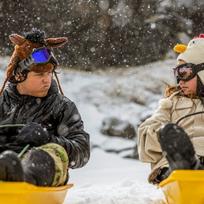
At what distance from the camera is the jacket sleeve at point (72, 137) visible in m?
2.67

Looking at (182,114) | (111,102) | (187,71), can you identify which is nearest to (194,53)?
(187,71)

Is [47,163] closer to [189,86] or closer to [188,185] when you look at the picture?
[188,185]

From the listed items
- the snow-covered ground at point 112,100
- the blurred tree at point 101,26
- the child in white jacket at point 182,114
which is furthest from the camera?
the blurred tree at point 101,26

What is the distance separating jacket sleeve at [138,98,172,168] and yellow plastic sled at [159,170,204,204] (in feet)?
2.30

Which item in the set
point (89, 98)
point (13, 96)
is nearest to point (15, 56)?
point (13, 96)

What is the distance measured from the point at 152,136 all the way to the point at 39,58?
2.14 ft

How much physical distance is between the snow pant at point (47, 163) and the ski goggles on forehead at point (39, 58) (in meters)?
0.56

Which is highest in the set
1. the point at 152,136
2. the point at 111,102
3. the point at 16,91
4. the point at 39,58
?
the point at 39,58

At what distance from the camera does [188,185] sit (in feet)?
6.78

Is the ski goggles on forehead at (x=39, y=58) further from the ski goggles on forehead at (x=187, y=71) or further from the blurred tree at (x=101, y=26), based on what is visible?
the blurred tree at (x=101, y=26)

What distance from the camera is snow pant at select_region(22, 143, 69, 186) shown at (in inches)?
85.2

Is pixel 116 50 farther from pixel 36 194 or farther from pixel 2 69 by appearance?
pixel 36 194

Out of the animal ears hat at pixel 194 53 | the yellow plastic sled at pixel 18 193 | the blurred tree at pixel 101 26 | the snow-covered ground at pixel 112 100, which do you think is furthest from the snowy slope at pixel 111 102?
the yellow plastic sled at pixel 18 193

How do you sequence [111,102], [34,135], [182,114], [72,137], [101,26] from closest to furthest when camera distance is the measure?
1. [34,135]
2. [72,137]
3. [182,114]
4. [111,102]
5. [101,26]
